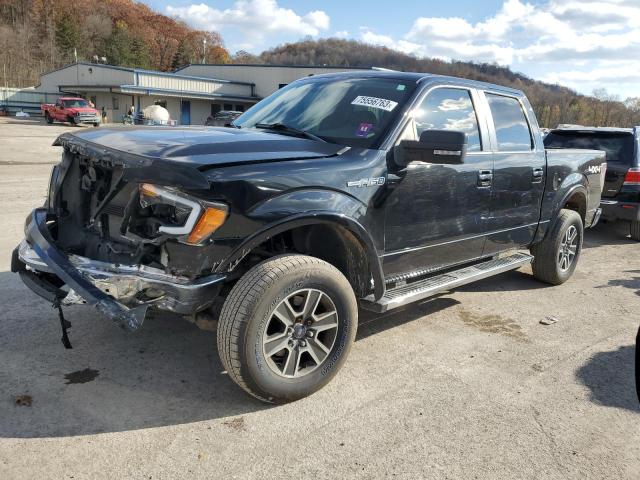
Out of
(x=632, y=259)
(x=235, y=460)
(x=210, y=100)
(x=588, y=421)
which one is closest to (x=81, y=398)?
(x=235, y=460)

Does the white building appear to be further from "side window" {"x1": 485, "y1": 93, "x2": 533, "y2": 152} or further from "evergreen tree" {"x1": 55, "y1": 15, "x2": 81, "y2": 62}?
"evergreen tree" {"x1": 55, "y1": 15, "x2": 81, "y2": 62}

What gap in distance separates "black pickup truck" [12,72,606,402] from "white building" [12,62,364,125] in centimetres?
4242

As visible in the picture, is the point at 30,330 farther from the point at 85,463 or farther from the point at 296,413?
the point at 296,413

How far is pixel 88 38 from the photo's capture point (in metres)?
100

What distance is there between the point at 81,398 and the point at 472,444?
222 cm

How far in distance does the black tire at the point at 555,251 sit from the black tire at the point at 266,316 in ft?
10.3

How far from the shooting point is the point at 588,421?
3209 millimetres

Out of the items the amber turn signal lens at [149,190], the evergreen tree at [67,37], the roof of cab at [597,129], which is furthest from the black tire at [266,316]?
the evergreen tree at [67,37]

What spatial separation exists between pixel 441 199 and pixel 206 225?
75.6 inches

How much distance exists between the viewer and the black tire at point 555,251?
220 inches

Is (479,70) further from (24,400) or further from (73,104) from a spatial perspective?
(24,400)

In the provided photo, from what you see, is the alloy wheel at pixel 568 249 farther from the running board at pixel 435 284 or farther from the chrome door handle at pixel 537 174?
the chrome door handle at pixel 537 174

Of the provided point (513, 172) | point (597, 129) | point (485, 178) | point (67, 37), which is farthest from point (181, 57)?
point (485, 178)

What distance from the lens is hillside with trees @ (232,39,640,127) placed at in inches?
2404
